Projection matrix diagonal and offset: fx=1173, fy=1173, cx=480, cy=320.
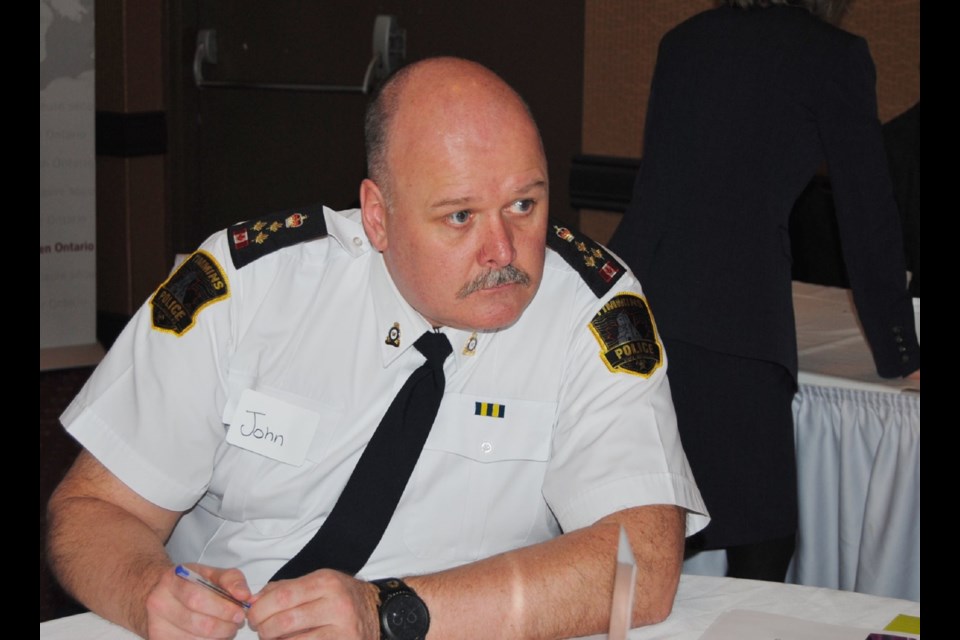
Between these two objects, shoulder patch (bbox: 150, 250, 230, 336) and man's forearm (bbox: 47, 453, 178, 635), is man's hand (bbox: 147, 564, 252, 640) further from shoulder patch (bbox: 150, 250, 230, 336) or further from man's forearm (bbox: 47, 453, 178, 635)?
shoulder patch (bbox: 150, 250, 230, 336)

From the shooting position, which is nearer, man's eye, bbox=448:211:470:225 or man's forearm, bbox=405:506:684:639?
man's forearm, bbox=405:506:684:639

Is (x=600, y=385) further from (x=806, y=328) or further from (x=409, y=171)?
(x=806, y=328)

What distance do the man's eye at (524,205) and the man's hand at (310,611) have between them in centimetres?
53

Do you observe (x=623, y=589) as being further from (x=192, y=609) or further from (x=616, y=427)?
(x=616, y=427)

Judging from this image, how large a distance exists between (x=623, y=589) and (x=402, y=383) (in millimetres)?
757

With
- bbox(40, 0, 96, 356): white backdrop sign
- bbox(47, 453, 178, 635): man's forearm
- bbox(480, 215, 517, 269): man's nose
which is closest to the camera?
bbox(47, 453, 178, 635): man's forearm

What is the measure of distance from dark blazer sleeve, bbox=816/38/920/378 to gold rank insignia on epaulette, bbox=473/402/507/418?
93 centimetres

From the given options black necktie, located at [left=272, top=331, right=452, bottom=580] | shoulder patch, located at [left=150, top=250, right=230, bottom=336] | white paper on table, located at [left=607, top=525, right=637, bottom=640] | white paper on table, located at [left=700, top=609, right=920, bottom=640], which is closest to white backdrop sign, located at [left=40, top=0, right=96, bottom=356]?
shoulder patch, located at [left=150, top=250, right=230, bottom=336]

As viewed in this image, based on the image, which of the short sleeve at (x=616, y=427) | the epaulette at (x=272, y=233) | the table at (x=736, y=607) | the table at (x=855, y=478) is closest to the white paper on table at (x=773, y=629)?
the table at (x=736, y=607)

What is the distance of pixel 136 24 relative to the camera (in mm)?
5152

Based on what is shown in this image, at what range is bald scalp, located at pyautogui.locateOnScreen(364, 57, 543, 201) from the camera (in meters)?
1.48
